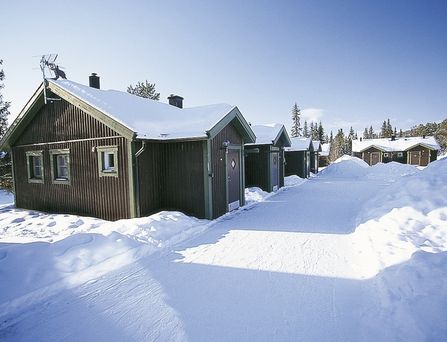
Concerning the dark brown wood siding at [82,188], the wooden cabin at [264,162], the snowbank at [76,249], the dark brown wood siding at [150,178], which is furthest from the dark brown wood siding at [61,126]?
the wooden cabin at [264,162]

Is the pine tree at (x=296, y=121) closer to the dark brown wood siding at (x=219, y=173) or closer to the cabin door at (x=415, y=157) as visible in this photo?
the cabin door at (x=415, y=157)

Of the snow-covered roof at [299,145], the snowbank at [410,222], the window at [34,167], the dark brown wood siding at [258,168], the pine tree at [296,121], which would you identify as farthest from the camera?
the pine tree at [296,121]

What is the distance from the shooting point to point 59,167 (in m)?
10.2

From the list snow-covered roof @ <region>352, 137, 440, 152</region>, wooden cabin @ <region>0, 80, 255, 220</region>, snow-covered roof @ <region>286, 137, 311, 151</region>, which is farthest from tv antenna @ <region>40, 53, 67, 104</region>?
snow-covered roof @ <region>352, 137, 440, 152</region>

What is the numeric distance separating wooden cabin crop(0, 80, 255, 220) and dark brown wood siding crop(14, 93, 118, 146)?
35mm

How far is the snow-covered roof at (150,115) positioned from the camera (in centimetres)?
815

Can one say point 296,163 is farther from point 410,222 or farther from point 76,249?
point 76,249

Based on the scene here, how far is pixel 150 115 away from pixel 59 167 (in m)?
4.20

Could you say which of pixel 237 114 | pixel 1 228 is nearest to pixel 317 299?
pixel 237 114

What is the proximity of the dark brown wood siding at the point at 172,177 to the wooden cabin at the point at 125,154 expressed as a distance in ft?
0.11

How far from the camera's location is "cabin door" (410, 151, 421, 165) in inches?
1547

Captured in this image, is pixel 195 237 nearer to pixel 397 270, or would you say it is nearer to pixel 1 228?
pixel 397 270

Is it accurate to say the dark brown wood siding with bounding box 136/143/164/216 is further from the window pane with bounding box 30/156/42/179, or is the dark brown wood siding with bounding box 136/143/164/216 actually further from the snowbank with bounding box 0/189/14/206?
the snowbank with bounding box 0/189/14/206

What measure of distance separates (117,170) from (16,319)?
17.6ft
